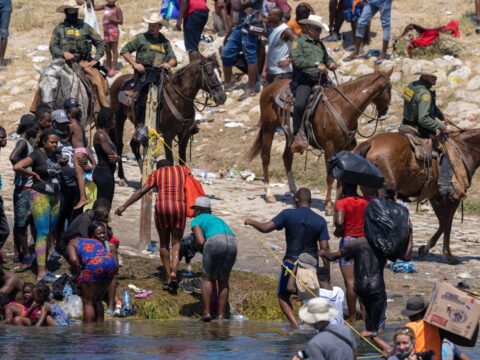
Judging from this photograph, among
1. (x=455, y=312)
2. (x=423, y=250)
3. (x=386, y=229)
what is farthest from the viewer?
(x=423, y=250)

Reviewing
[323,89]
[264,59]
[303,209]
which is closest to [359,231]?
[303,209]

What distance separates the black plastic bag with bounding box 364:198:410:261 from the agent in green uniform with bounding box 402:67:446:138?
5242 millimetres

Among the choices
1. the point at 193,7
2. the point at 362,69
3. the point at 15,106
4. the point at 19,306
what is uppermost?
the point at 193,7

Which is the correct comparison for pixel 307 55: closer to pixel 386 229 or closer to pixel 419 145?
pixel 419 145

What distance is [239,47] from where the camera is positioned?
2794 cm

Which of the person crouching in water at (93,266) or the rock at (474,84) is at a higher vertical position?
the rock at (474,84)

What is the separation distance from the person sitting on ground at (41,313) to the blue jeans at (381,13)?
14.1m

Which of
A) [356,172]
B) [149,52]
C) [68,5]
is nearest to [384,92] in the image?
[149,52]

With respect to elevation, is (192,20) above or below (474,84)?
above

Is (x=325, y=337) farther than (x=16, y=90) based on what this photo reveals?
No

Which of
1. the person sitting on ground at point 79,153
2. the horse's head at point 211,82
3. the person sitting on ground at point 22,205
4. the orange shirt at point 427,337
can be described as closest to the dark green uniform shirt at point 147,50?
the horse's head at point 211,82

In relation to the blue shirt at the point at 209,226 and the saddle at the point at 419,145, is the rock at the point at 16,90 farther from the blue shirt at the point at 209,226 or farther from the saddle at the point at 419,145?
the blue shirt at the point at 209,226

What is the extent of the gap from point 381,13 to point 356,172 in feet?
42.9

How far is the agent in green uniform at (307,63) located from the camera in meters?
22.0
